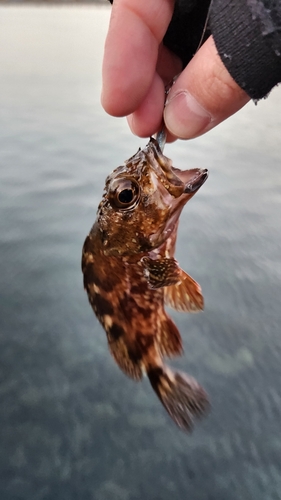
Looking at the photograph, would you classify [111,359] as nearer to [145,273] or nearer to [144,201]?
[145,273]

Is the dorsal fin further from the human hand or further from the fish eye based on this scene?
the human hand

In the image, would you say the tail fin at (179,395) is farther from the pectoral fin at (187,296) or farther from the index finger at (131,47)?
the index finger at (131,47)

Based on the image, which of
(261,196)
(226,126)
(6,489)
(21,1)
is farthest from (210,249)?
(21,1)

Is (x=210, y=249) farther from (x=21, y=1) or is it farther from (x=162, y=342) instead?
(x=21, y=1)

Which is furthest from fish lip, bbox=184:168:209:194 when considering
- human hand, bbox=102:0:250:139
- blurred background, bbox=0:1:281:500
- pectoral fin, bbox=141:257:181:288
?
blurred background, bbox=0:1:281:500

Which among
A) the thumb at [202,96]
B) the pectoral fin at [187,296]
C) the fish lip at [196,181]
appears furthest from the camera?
the pectoral fin at [187,296]

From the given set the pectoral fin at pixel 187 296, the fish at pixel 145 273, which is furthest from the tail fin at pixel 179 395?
the pectoral fin at pixel 187 296
